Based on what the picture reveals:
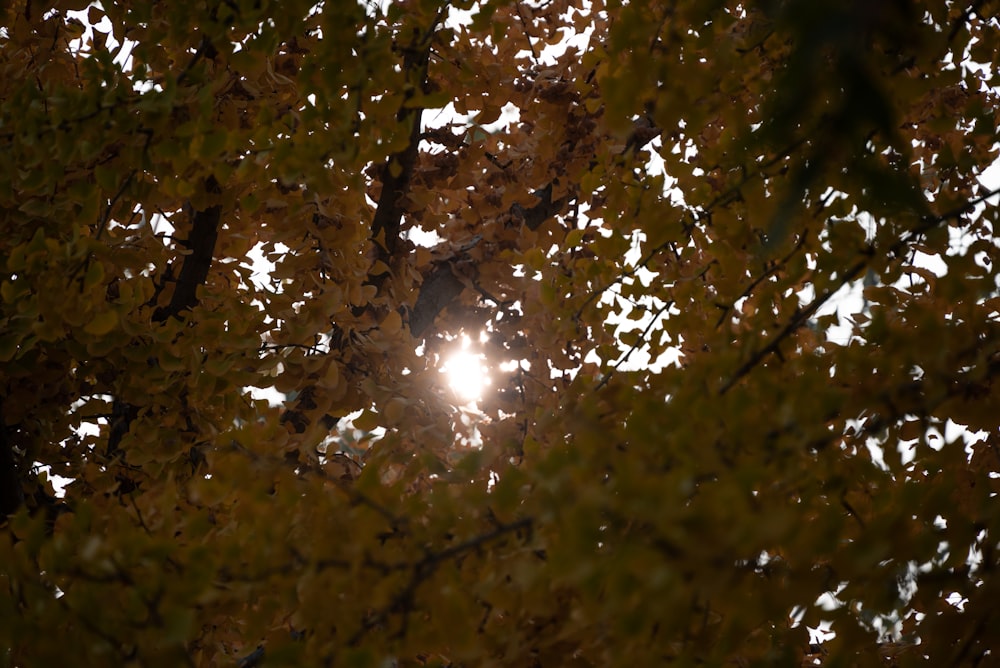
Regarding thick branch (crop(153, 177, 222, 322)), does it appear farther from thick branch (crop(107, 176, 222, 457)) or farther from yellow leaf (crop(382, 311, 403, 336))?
yellow leaf (crop(382, 311, 403, 336))

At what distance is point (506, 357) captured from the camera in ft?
9.09

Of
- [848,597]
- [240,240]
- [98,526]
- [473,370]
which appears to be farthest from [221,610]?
[473,370]

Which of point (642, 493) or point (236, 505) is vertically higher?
point (236, 505)

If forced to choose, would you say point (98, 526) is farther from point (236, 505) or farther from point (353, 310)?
point (353, 310)

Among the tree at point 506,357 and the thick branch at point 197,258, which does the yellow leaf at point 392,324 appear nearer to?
the tree at point 506,357

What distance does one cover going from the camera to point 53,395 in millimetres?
2318

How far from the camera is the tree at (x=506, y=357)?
3.13 feet

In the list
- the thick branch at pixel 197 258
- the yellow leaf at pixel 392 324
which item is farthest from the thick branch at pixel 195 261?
the yellow leaf at pixel 392 324

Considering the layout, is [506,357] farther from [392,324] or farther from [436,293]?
[392,324]

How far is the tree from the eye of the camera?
0.95 meters

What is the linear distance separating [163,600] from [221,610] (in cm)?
44

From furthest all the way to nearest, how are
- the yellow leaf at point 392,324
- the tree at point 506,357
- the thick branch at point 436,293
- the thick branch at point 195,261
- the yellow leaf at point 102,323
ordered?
the thick branch at point 436,293
the thick branch at point 195,261
the yellow leaf at point 392,324
the yellow leaf at point 102,323
the tree at point 506,357

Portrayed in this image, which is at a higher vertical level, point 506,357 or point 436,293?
point 436,293

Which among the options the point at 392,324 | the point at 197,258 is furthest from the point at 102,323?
the point at 197,258
